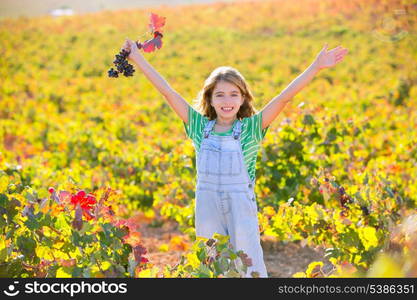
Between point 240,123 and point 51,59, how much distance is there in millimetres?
19161

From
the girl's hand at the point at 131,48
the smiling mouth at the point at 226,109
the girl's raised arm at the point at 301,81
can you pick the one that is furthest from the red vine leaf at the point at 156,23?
the girl's raised arm at the point at 301,81

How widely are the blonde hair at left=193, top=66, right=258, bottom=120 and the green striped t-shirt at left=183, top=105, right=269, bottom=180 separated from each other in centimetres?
10

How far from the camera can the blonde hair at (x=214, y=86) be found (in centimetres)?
259

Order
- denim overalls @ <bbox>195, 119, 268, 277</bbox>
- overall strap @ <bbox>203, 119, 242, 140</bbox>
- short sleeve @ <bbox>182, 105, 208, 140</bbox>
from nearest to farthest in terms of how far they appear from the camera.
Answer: denim overalls @ <bbox>195, 119, 268, 277</bbox>, overall strap @ <bbox>203, 119, 242, 140</bbox>, short sleeve @ <bbox>182, 105, 208, 140</bbox>

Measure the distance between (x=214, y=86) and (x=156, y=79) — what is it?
237 millimetres

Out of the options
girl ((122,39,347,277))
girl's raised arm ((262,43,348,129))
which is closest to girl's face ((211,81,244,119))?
girl ((122,39,347,277))

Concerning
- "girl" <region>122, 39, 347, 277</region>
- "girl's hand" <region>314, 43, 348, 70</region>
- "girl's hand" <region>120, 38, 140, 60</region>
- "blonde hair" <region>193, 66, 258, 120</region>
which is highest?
"girl's hand" <region>120, 38, 140, 60</region>

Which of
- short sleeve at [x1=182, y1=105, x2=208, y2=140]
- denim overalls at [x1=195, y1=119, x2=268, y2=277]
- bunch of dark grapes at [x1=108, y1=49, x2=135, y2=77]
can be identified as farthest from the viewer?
short sleeve at [x1=182, y1=105, x2=208, y2=140]

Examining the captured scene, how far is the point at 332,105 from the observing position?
340 inches

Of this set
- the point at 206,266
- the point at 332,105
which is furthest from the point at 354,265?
the point at 332,105

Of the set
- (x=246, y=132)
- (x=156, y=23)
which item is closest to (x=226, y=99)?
(x=246, y=132)

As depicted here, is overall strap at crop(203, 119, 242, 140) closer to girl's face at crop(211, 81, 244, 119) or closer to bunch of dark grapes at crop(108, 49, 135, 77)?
girl's face at crop(211, 81, 244, 119)

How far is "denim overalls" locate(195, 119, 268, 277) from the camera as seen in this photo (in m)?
2.43

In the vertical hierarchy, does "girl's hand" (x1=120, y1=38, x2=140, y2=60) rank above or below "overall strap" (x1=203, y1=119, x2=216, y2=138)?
above
